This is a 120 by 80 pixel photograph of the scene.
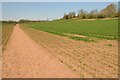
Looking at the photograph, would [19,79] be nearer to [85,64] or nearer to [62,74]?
[62,74]

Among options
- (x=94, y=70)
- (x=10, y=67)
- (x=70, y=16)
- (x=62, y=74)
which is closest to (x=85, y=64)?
(x=94, y=70)

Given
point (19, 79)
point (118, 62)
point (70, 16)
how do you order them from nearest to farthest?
point (19, 79)
point (118, 62)
point (70, 16)

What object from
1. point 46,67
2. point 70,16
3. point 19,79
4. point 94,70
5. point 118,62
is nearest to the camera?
point 19,79

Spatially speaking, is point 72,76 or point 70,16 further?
point 70,16

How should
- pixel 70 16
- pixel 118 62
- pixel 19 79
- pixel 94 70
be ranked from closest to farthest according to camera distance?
1. pixel 19 79
2. pixel 94 70
3. pixel 118 62
4. pixel 70 16

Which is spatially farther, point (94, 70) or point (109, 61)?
point (109, 61)

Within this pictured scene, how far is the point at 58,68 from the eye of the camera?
9.18 meters

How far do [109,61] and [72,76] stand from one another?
3116mm

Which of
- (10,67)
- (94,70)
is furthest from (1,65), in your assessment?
(94,70)

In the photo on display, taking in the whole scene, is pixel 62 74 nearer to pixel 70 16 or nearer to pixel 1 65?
pixel 1 65

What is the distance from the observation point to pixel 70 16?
15075cm

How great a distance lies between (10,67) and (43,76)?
94.3 inches

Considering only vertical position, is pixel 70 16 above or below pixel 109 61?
above

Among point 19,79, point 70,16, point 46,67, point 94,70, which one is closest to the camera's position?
point 19,79
